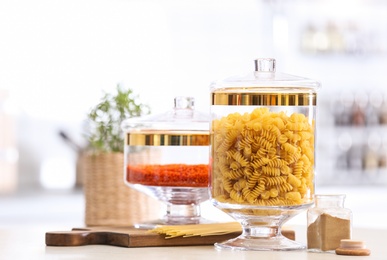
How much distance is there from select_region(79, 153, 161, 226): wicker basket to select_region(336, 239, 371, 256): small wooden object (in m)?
0.77

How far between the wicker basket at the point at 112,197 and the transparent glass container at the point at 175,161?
13.6 inches

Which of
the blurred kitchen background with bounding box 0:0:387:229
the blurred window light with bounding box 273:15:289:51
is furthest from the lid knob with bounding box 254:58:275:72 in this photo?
the blurred window light with bounding box 273:15:289:51

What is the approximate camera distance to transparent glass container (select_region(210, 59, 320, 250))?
1346mm

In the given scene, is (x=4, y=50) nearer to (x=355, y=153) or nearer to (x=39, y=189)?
(x=39, y=189)

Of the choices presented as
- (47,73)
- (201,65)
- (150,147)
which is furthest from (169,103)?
(150,147)

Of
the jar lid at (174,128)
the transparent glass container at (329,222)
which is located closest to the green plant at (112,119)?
the jar lid at (174,128)

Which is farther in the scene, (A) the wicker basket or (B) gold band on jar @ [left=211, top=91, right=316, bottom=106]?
(A) the wicker basket

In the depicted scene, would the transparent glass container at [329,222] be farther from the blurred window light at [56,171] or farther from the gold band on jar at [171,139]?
the blurred window light at [56,171]

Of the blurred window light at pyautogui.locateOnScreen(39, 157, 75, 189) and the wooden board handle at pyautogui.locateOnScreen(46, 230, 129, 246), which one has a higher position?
the wooden board handle at pyautogui.locateOnScreen(46, 230, 129, 246)

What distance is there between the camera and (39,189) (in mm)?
4469

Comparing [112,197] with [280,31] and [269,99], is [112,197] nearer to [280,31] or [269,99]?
[269,99]

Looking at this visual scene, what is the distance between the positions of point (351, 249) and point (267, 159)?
184 millimetres

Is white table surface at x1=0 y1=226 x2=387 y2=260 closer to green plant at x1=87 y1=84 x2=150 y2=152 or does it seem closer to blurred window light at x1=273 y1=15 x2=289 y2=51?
green plant at x1=87 y1=84 x2=150 y2=152

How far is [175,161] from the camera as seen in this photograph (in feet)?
5.42
